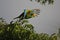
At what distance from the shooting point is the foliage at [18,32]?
4.73 ft

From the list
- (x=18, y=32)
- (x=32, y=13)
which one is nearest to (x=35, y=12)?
(x=32, y=13)

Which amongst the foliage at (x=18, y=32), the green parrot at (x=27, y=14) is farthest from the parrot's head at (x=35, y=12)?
the foliage at (x=18, y=32)

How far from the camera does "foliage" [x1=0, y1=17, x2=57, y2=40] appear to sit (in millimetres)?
1440

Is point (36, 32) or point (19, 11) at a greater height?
point (19, 11)

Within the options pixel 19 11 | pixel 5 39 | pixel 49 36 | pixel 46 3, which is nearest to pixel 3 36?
pixel 5 39

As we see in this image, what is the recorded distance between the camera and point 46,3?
1.77 metres

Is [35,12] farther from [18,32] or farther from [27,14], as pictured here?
[18,32]

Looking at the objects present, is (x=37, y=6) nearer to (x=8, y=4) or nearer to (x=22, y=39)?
(x=8, y=4)

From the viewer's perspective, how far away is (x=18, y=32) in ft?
4.84

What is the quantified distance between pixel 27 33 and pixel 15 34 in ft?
0.33

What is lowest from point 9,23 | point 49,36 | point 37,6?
point 49,36

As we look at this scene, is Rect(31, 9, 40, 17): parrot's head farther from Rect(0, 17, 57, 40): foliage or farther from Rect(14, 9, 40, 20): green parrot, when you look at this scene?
Rect(0, 17, 57, 40): foliage

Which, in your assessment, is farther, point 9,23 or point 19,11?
→ point 19,11

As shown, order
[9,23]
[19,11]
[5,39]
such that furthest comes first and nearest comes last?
[19,11], [9,23], [5,39]
